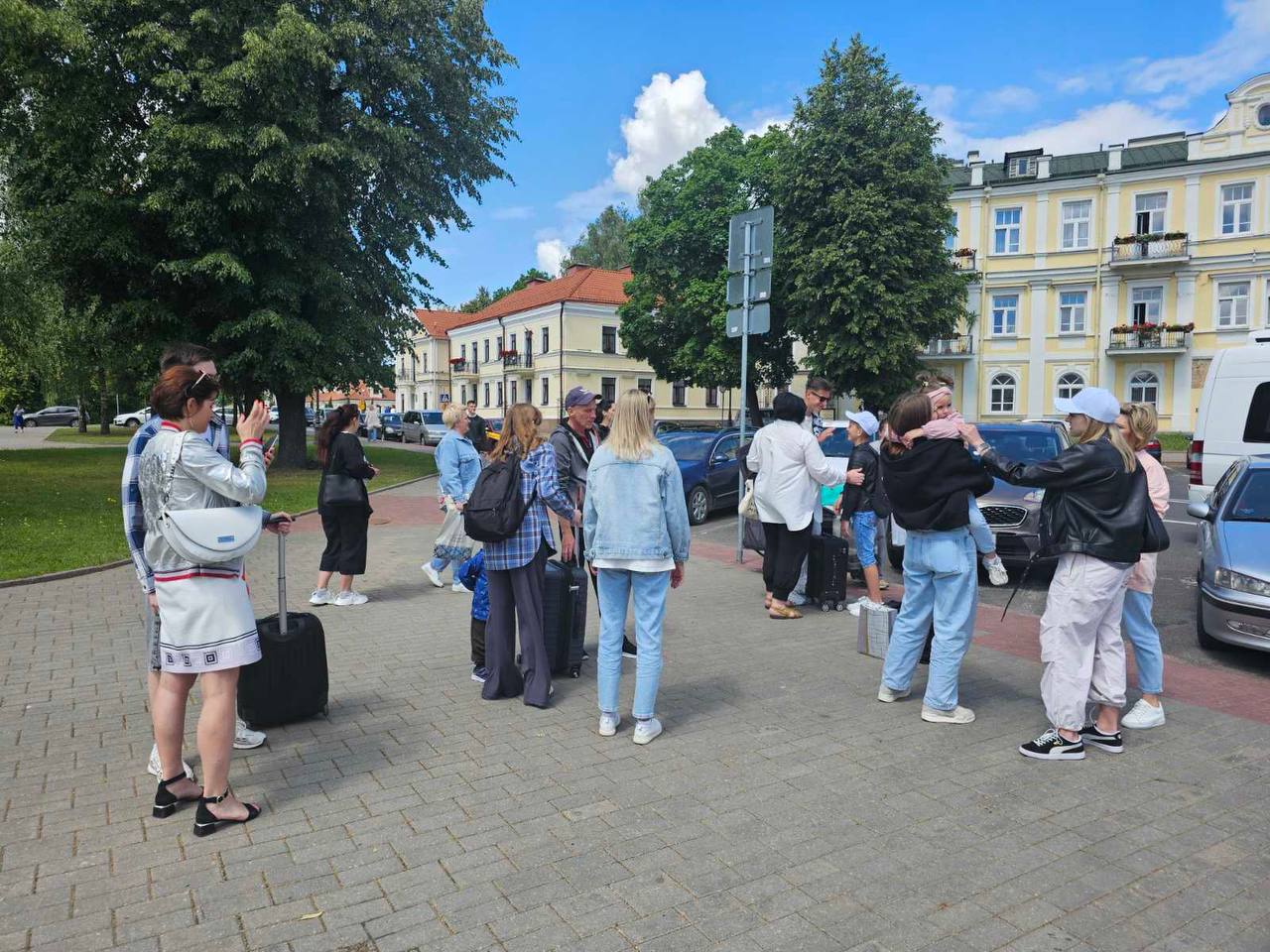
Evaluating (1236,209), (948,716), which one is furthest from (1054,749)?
(1236,209)

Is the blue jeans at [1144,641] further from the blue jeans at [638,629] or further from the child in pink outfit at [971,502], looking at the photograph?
the blue jeans at [638,629]

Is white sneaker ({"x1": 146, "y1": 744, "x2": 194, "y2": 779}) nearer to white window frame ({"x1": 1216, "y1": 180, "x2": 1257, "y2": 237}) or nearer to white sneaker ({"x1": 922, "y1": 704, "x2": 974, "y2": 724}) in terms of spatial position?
white sneaker ({"x1": 922, "y1": 704, "x2": 974, "y2": 724})

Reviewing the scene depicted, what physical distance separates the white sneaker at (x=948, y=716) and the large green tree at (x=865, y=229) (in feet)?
85.1

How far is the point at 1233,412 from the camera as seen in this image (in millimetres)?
11734

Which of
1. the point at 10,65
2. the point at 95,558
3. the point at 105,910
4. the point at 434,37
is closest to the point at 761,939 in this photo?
the point at 105,910

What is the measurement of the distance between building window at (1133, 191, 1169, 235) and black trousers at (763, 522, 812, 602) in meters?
40.0

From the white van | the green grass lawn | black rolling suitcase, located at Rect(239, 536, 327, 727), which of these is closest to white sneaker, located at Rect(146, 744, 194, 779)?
black rolling suitcase, located at Rect(239, 536, 327, 727)

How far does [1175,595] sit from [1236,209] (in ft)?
125

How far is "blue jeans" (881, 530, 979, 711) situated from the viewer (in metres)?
5.02

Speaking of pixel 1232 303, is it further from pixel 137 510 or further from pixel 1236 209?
pixel 137 510

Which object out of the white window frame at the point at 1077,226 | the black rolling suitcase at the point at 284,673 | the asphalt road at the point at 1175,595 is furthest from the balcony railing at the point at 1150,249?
the black rolling suitcase at the point at 284,673

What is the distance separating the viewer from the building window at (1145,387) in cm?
3959

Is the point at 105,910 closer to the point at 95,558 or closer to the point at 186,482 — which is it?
the point at 186,482

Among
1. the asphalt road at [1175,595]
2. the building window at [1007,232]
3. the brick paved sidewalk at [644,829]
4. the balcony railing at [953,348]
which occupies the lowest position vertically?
the asphalt road at [1175,595]
